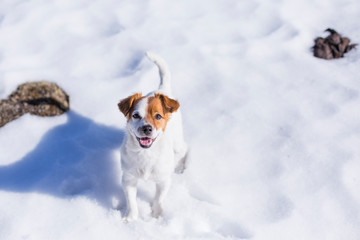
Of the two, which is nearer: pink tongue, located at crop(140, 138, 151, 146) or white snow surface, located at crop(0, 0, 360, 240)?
pink tongue, located at crop(140, 138, 151, 146)

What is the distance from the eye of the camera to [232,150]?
3.45m

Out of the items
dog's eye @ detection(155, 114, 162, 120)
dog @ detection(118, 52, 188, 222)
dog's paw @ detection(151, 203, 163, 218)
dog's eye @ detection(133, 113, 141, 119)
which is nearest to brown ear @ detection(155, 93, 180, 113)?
dog @ detection(118, 52, 188, 222)

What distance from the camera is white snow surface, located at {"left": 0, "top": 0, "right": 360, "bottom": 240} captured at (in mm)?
2812

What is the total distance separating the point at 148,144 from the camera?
2.41 metres

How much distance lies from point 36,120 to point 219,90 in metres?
2.29

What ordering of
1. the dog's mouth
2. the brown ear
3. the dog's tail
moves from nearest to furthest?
the dog's mouth
the brown ear
the dog's tail

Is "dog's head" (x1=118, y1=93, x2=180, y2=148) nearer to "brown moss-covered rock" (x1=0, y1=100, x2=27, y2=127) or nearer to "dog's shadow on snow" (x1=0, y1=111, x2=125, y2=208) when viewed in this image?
"dog's shadow on snow" (x1=0, y1=111, x2=125, y2=208)

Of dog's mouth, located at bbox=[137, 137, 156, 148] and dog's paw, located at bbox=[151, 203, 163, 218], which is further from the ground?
dog's mouth, located at bbox=[137, 137, 156, 148]

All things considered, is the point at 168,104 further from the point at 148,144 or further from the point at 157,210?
the point at 157,210

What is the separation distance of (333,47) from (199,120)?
2.22 metres

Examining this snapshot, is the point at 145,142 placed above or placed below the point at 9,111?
above

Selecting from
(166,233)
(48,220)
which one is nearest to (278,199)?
(166,233)

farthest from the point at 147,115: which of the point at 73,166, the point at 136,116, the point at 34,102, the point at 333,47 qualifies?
the point at 333,47

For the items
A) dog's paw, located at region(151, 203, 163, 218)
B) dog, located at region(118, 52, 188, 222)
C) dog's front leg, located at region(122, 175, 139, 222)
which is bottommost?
dog's paw, located at region(151, 203, 163, 218)
